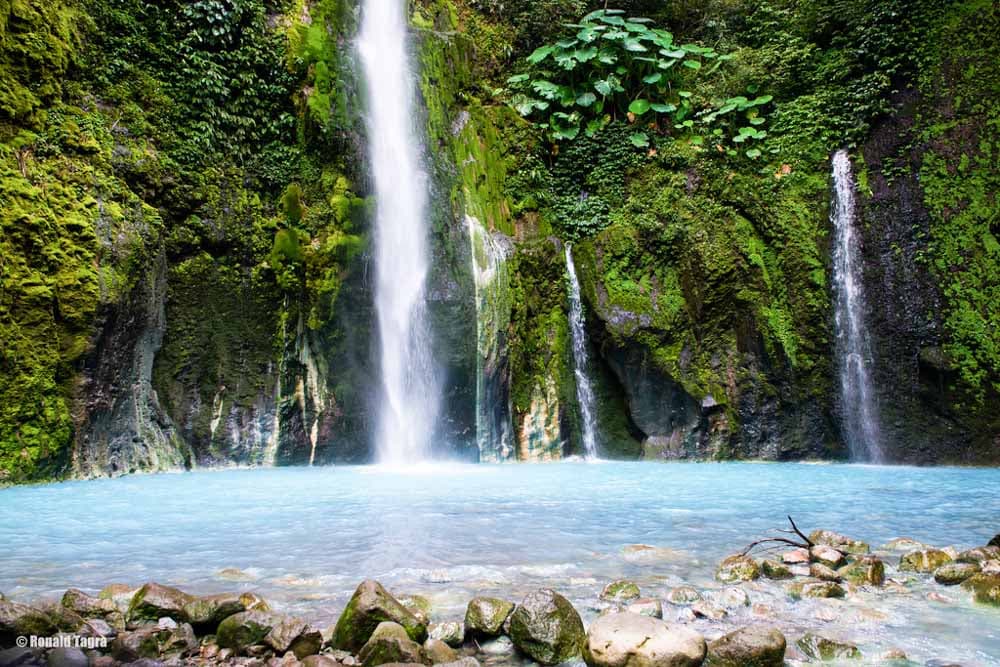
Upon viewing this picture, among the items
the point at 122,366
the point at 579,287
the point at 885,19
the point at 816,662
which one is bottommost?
the point at 816,662

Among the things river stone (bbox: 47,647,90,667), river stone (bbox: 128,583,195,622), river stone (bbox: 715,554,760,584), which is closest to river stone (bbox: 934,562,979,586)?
river stone (bbox: 715,554,760,584)

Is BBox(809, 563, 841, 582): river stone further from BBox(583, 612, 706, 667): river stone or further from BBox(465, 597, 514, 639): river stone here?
BBox(465, 597, 514, 639): river stone

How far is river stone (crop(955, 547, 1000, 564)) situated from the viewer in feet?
12.0

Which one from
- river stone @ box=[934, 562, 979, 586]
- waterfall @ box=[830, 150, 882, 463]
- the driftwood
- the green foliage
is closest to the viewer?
river stone @ box=[934, 562, 979, 586]

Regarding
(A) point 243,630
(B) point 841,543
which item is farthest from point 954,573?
(A) point 243,630

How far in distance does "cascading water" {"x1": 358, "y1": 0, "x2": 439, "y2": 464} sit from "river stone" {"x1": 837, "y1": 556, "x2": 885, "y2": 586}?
815 centimetres

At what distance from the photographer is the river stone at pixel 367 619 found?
262 centimetres

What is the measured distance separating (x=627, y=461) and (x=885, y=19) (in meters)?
9.84

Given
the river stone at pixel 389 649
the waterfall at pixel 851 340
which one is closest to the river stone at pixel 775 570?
the river stone at pixel 389 649

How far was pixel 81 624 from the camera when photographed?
8.68 ft

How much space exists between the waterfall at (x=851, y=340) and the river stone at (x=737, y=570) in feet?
28.5

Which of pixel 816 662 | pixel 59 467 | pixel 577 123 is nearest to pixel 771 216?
pixel 577 123

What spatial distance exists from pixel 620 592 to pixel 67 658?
7.71 ft

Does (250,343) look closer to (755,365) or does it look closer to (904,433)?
(755,365)
